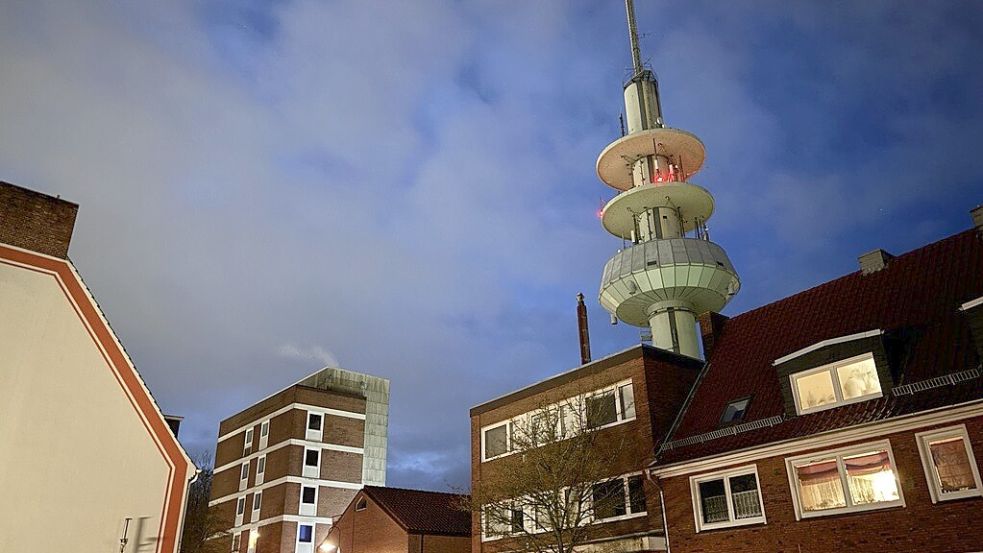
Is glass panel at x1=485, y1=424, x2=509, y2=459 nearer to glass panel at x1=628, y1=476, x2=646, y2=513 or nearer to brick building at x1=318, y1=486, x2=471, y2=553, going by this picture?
glass panel at x1=628, y1=476, x2=646, y2=513

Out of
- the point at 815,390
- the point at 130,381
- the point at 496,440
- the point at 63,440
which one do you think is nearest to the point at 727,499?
the point at 815,390

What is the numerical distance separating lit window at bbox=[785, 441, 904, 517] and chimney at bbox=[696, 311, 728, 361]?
28.2 feet

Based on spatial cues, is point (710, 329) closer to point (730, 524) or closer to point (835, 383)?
point (835, 383)

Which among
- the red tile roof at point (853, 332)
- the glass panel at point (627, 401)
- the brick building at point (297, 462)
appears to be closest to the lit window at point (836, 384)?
the red tile roof at point (853, 332)

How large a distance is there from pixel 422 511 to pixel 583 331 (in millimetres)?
Answer: 14421

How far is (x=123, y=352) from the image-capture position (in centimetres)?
1783

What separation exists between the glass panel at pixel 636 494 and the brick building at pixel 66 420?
14.9 m

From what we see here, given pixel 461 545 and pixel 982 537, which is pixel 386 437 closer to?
pixel 461 545

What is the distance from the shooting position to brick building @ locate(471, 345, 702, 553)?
25.0m

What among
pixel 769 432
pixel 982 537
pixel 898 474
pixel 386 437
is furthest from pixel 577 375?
pixel 386 437

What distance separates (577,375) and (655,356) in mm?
3335

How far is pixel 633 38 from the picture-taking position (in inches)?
2016

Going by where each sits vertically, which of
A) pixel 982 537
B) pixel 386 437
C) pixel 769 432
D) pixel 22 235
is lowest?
pixel 982 537

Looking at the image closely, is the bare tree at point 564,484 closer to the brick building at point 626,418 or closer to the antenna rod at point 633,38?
the brick building at point 626,418
